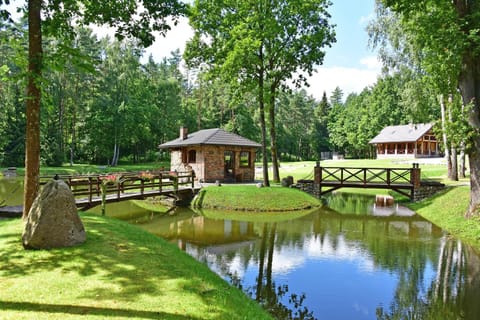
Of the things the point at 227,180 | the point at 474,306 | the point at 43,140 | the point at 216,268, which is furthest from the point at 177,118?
the point at 474,306

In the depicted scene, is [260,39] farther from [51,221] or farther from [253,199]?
[51,221]

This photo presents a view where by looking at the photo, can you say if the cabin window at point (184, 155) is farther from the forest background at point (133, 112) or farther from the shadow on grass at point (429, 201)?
the shadow on grass at point (429, 201)

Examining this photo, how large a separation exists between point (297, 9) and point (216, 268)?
1719 cm

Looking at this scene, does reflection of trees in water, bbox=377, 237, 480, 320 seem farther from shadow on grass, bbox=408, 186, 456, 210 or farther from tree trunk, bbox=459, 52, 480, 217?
shadow on grass, bbox=408, 186, 456, 210

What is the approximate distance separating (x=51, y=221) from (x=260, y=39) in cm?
1624

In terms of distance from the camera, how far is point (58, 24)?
849 centimetres

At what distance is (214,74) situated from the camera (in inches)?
868

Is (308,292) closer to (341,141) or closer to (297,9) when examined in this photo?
(297,9)

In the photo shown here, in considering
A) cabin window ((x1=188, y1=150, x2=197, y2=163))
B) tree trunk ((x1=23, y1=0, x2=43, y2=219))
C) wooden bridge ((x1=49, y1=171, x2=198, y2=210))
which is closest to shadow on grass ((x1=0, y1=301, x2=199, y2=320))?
tree trunk ((x1=23, y1=0, x2=43, y2=219))

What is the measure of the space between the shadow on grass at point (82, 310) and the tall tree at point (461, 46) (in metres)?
12.4

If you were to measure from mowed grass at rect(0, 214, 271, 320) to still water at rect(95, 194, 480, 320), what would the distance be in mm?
1683

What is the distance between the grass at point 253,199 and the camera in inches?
731

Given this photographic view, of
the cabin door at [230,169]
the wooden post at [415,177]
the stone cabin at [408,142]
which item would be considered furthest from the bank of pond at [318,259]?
the stone cabin at [408,142]

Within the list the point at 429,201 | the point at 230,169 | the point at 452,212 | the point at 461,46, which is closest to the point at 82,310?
the point at 461,46
